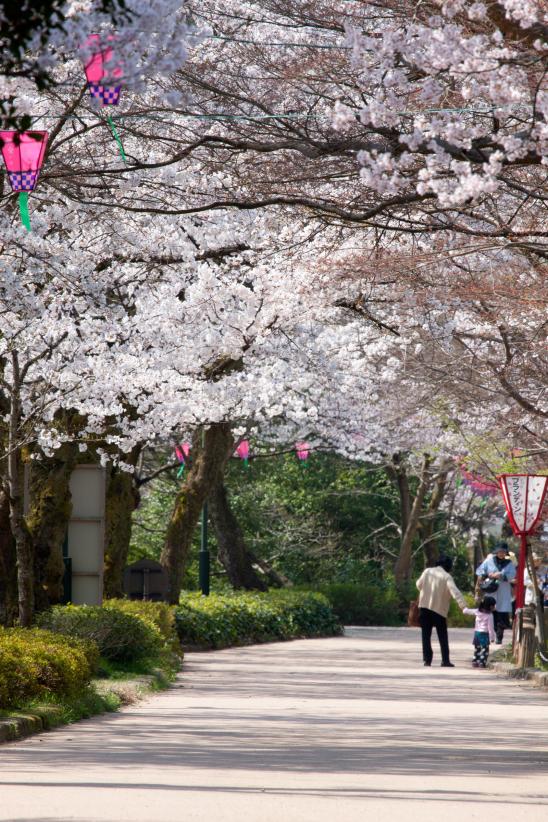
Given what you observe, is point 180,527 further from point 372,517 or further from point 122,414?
point 372,517

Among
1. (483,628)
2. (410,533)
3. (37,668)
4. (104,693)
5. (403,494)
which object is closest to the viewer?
(37,668)

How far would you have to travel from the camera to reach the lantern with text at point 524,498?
20281 mm

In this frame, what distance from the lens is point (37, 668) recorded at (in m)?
12.3

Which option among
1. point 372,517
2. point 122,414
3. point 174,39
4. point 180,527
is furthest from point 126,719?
point 372,517

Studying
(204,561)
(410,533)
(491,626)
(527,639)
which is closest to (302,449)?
(204,561)

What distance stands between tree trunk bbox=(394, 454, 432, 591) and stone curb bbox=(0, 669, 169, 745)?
68.1ft

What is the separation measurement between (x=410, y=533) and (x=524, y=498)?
17510mm

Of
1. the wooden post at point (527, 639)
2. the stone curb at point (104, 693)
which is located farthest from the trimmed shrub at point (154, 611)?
the wooden post at point (527, 639)

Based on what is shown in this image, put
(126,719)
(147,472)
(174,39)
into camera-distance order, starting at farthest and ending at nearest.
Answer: (147,472) → (126,719) → (174,39)

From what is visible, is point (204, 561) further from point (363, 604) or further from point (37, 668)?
point (37, 668)

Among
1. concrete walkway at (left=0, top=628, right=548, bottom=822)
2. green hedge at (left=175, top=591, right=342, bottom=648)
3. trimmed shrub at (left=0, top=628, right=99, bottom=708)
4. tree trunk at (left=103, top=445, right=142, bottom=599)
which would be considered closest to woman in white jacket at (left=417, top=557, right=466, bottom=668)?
concrete walkway at (left=0, top=628, right=548, bottom=822)

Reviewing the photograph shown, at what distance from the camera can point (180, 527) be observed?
26.4 meters

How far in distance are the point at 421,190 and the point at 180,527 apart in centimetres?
1816

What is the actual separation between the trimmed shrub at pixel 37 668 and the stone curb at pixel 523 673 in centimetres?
658
